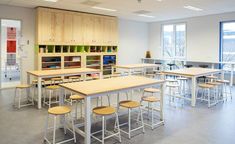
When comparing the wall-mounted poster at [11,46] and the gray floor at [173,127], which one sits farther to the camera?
the wall-mounted poster at [11,46]

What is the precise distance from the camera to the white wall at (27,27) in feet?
23.4

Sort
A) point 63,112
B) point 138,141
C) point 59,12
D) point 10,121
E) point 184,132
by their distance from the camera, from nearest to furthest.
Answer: point 63,112 < point 138,141 < point 184,132 < point 10,121 < point 59,12

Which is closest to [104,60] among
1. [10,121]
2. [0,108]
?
[0,108]

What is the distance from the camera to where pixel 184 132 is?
3.50 metres

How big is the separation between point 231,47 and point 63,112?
26.8ft

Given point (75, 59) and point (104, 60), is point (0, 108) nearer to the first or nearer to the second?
point (75, 59)

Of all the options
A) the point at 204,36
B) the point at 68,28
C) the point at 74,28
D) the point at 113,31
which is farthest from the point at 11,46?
the point at 204,36

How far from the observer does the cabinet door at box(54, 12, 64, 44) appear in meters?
7.57

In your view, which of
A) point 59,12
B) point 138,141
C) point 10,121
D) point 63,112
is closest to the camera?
point 63,112

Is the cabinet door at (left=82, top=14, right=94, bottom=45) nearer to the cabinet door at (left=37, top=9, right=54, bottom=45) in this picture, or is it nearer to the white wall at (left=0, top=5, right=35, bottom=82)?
the cabinet door at (left=37, top=9, right=54, bottom=45)

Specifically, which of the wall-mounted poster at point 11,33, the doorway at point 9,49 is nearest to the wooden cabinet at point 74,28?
the doorway at point 9,49

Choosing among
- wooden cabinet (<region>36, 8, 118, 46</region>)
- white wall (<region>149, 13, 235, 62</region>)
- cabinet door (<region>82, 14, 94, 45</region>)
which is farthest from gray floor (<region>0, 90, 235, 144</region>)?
white wall (<region>149, 13, 235, 62</region>)

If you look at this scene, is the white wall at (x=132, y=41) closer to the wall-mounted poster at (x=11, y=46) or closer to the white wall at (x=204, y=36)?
the white wall at (x=204, y=36)

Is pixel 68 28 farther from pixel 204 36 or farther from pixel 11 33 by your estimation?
pixel 204 36
